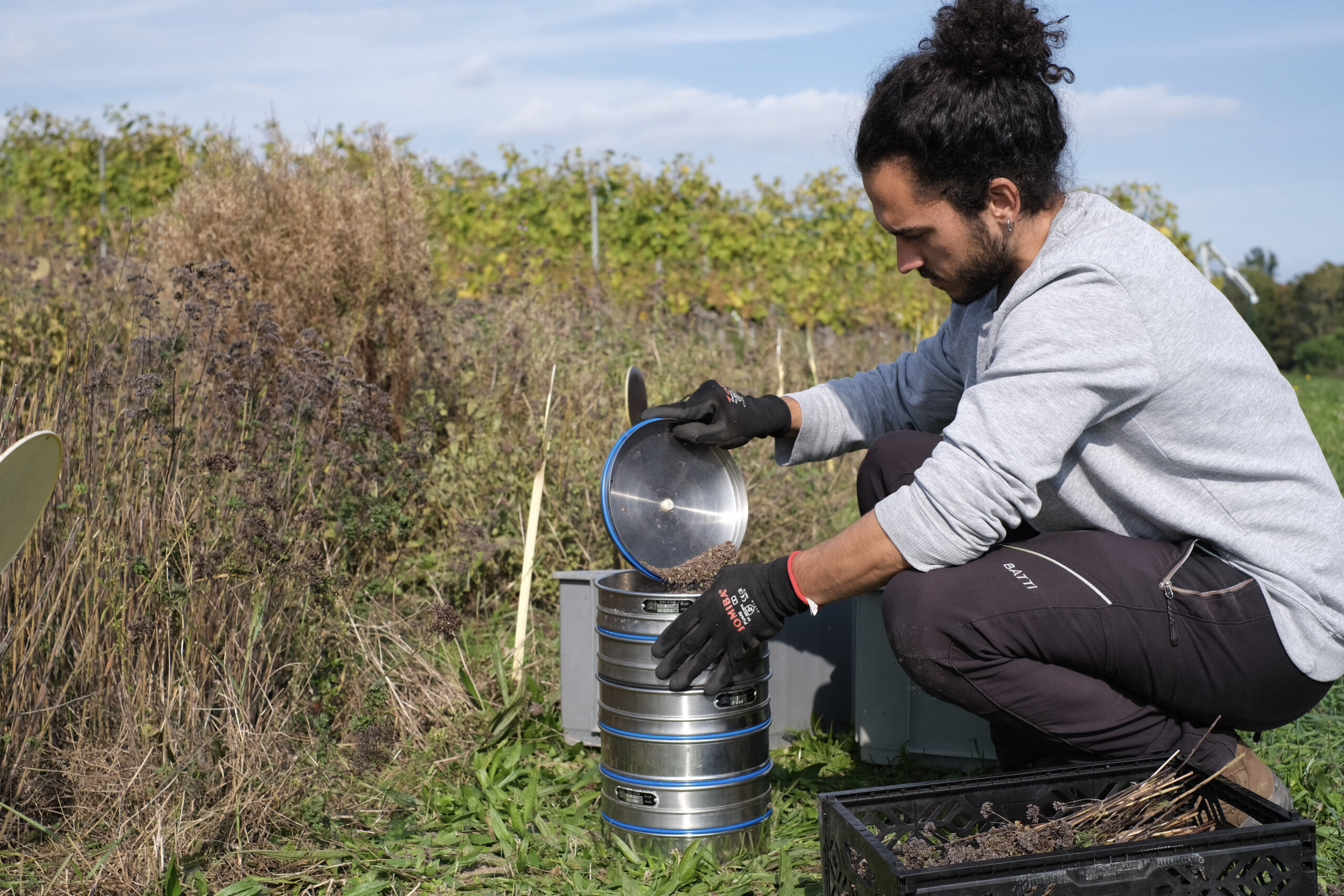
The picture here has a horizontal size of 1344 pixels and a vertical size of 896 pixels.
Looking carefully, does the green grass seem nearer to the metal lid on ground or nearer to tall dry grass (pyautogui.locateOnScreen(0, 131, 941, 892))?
the metal lid on ground

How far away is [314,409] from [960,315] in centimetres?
179

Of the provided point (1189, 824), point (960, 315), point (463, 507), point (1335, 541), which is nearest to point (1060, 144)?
point (960, 315)

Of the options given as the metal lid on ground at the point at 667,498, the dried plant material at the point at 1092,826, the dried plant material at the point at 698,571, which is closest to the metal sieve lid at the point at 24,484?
the metal lid on ground at the point at 667,498

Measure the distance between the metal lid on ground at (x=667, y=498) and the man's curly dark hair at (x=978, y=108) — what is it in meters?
0.90

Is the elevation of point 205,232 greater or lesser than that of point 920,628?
greater

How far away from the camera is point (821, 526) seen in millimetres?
4297

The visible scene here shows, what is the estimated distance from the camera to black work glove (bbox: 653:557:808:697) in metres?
2.24

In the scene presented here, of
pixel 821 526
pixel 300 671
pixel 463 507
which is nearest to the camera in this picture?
pixel 300 671

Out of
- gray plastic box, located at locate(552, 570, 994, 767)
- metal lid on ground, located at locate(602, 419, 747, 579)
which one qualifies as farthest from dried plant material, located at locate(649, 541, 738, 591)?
gray plastic box, located at locate(552, 570, 994, 767)

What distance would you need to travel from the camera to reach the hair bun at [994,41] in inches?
85.0

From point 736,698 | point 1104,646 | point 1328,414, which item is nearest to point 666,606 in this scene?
point 736,698

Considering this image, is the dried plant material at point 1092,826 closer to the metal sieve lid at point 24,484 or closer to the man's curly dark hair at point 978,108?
the man's curly dark hair at point 978,108

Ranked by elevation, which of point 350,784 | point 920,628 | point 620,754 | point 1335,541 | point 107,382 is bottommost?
point 350,784

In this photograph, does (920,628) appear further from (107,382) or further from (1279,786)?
(107,382)
